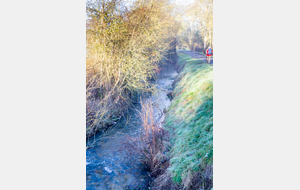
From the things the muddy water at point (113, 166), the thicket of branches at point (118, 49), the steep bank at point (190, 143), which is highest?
the thicket of branches at point (118, 49)

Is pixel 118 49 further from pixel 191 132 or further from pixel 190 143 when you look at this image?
pixel 190 143

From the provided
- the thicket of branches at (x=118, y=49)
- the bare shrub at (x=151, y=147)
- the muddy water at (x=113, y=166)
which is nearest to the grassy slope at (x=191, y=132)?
the bare shrub at (x=151, y=147)

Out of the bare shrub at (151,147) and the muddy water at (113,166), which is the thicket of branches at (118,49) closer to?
the muddy water at (113,166)

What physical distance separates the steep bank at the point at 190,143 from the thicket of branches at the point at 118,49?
1847 millimetres

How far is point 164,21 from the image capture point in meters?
5.74

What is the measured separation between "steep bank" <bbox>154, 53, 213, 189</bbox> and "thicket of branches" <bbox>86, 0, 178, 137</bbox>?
1.85 meters

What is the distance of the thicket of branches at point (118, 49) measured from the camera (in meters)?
4.32

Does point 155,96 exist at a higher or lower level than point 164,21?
lower

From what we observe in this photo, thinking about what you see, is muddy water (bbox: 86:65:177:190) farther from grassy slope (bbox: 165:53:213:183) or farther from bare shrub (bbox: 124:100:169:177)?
grassy slope (bbox: 165:53:213:183)

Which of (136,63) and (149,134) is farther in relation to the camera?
(136,63)

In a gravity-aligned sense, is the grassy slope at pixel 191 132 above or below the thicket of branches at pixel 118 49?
below
